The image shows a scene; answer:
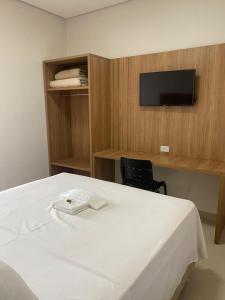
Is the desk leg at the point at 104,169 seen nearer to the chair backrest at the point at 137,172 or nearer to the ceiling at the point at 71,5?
the chair backrest at the point at 137,172

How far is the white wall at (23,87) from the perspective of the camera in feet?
9.70

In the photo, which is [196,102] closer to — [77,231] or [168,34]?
[168,34]

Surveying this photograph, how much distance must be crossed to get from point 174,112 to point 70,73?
1509 millimetres

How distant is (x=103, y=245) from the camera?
1.24 metres

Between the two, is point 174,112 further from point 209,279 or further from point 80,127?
point 209,279

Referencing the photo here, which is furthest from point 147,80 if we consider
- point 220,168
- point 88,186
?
point 88,186

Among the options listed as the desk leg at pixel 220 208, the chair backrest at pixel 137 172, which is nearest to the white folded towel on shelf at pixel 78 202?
the chair backrest at pixel 137 172

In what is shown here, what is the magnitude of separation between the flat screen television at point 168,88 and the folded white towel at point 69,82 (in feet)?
2.64

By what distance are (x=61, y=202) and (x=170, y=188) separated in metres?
1.89

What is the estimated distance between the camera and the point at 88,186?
2123 mm

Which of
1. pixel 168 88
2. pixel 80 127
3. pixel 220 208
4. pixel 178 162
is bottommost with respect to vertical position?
pixel 220 208

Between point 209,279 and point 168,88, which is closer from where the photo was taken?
point 209,279

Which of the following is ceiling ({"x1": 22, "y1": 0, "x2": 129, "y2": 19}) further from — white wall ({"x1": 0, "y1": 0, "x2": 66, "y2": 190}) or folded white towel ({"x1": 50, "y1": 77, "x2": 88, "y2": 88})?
folded white towel ({"x1": 50, "y1": 77, "x2": 88, "y2": 88})

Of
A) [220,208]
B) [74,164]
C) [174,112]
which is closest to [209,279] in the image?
[220,208]
